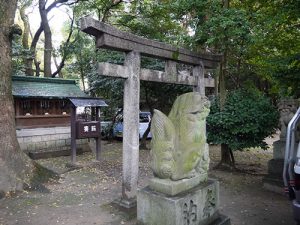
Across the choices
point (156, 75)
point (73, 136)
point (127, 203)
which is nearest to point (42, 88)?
point (73, 136)

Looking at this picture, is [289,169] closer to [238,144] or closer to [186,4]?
[238,144]

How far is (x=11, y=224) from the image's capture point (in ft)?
18.3

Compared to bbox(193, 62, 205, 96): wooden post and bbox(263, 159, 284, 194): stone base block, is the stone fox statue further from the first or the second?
bbox(263, 159, 284, 194): stone base block

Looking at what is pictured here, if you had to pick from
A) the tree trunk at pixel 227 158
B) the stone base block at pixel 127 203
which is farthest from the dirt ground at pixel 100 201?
the tree trunk at pixel 227 158

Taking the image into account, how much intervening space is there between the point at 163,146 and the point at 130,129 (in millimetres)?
1738

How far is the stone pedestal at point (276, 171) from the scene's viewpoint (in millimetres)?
7750

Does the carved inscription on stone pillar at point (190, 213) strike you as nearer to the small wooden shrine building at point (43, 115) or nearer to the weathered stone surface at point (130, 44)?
the weathered stone surface at point (130, 44)

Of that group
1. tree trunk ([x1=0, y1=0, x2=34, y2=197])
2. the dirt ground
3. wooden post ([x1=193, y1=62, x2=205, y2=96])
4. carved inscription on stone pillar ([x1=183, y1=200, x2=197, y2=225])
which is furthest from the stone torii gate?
tree trunk ([x1=0, y1=0, x2=34, y2=197])

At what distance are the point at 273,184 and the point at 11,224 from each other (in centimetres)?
626

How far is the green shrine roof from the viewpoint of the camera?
11680 mm

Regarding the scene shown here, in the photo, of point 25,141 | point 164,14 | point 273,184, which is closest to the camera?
point 273,184

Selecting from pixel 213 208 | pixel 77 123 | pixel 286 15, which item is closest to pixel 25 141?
pixel 77 123

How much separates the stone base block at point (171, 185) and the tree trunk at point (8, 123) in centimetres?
452

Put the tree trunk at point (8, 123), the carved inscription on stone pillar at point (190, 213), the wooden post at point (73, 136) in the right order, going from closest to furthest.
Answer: the carved inscription on stone pillar at point (190, 213) < the tree trunk at point (8, 123) < the wooden post at point (73, 136)
